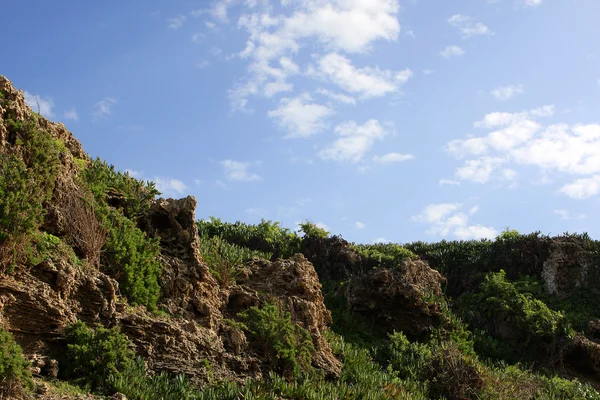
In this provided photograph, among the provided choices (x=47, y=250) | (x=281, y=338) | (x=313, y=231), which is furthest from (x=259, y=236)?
(x=47, y=250)

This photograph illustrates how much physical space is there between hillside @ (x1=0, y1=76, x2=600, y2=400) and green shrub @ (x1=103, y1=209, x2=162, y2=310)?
0.12 ft

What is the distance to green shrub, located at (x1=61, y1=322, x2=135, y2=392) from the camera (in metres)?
10.5

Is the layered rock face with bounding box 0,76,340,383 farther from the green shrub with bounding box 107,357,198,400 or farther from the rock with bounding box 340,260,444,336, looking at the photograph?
the rock with bounding box 340,260,444,336

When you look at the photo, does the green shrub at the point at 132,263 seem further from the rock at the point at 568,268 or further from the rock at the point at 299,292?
the rock at the point at 568,268

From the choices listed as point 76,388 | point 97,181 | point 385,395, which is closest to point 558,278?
point 385,395

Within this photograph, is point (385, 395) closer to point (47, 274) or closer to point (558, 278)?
point (47, 274)

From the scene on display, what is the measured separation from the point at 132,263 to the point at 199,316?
1987 mm

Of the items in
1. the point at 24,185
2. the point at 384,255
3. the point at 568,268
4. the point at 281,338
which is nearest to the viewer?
the point at 24,185

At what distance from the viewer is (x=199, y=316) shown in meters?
13.7

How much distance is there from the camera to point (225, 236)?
2923 centimetres

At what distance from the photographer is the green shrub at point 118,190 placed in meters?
14.4

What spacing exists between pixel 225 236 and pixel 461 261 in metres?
11.3

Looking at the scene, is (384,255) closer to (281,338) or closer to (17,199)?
(281,338)

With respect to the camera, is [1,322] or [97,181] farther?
[97,181]
